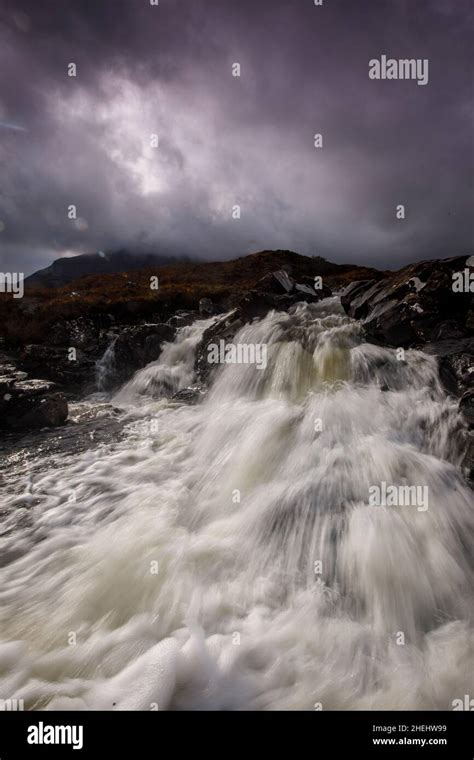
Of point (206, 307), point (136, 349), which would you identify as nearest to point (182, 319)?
point (206, 307)

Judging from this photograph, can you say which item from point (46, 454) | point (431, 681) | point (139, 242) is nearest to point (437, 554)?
point (431, 681)

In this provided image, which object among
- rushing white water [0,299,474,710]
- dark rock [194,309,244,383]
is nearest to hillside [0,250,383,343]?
dark rock [194,309,244,383]

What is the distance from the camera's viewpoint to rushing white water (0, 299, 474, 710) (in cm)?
299

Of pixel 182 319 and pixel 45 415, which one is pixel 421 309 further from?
pixel 182 319

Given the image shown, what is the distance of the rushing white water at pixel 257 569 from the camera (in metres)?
2.99

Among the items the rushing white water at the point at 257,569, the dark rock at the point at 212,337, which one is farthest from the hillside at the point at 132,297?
the rushing white water at the point at 257,569

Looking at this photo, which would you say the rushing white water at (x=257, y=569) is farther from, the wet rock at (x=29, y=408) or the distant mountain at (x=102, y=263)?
the distant mountain at (x=102, y=263)

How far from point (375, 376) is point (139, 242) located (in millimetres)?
178669

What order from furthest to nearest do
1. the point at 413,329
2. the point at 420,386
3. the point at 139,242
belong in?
the point at 139,242 → the point at 413,329 → the point at 420,386

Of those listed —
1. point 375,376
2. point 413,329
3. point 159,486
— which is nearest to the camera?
point 159,486

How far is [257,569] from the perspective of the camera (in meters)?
4.17

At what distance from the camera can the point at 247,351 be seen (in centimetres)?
1132
